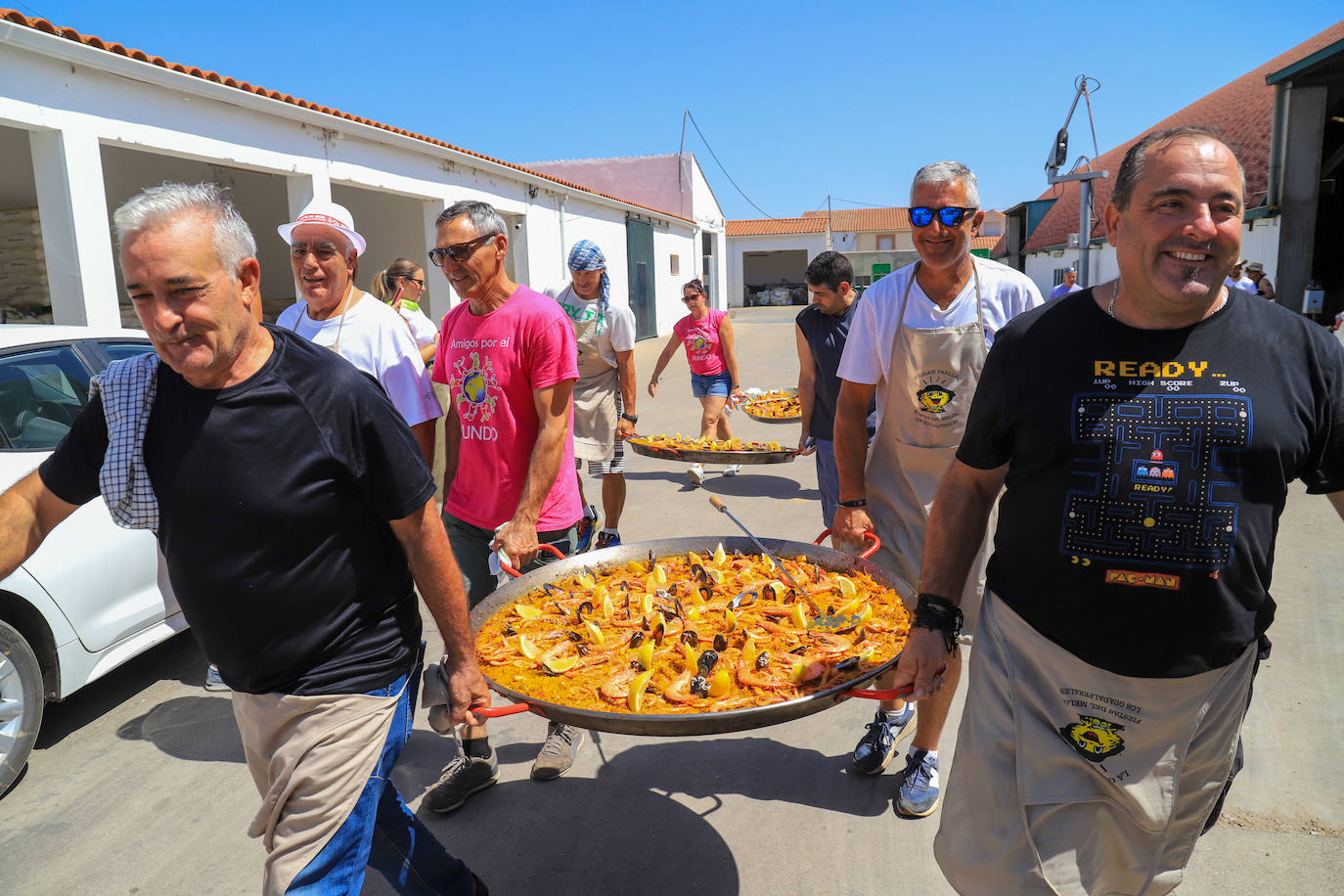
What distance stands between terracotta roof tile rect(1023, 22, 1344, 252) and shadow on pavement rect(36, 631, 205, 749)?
39.0ft

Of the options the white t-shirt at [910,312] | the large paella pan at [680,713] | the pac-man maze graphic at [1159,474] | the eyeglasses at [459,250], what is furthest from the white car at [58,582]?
the pac-man maze graphic at [1159,474]

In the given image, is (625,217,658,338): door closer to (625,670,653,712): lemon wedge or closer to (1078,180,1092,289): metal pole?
(1078,180,1092,289): metal pole

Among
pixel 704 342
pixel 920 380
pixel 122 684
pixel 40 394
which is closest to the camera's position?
pixel 920 380

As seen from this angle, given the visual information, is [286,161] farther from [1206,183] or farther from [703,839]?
[1206,183]

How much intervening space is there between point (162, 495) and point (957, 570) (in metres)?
2.08

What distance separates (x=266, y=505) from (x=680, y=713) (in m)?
1.11

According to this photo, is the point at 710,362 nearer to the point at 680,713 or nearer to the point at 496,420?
the point at 496,420

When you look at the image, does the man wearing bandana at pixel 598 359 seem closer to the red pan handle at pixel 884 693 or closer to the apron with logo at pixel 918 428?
the apron with logo at pixel 918 428

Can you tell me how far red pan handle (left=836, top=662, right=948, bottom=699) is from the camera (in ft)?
6.95

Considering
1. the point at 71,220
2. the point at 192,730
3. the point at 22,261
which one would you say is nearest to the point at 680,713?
the point at 192,730

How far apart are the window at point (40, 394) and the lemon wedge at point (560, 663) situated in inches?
116

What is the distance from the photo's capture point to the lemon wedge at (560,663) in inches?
105

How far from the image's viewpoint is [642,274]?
26766mm

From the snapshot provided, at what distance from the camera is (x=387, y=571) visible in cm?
230
